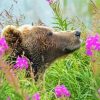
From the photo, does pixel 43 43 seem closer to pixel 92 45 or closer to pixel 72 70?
pixel 72 70

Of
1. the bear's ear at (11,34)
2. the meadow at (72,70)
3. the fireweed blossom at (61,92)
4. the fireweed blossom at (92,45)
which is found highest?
the fireweed blossom at (92,45)

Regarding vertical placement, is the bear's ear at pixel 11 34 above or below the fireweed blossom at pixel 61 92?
below

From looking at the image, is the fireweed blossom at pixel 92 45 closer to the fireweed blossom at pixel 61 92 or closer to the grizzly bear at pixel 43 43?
the fireweed blossom at pixel 61 92

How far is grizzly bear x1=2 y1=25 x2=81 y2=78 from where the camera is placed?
6348 millimetres

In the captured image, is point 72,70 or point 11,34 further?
point 72,70

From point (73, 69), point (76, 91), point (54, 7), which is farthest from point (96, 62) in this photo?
point (54, 7)

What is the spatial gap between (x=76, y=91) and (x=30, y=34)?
1215 millimetres

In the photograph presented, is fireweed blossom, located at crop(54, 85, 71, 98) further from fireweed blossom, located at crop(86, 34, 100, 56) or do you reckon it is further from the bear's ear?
the bear's ear

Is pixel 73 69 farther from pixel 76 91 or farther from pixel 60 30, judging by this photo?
pixel 60 30

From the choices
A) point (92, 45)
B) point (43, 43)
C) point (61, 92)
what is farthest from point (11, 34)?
point (61, 92)

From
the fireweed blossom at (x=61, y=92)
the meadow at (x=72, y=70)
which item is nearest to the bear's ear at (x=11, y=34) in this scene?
the meadow at (x=72, y=70)

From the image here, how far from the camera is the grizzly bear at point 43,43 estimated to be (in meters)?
6.35

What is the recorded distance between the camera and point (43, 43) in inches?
257

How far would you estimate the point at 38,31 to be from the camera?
652 centimetres
